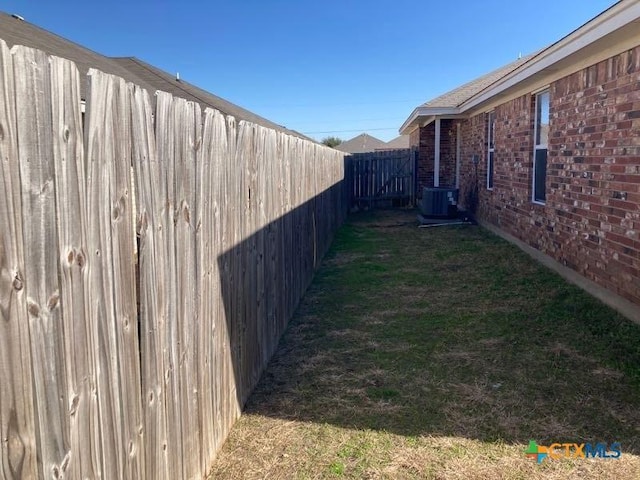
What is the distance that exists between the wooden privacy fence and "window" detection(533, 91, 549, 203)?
6.20m

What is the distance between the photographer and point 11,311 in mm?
1372

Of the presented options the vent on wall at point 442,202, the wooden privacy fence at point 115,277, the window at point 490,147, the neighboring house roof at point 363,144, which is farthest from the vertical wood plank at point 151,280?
the neighboring house roof at point 363,144

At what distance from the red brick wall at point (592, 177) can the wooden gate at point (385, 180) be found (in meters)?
10.4

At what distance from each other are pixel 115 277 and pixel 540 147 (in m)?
8.16

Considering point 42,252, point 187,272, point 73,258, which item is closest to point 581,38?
point 187,272

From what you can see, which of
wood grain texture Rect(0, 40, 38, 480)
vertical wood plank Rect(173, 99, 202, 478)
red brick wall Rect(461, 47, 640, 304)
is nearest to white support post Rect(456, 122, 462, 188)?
red brick wall Rect(461, 47, 640, 304)

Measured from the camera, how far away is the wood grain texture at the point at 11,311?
1.34m

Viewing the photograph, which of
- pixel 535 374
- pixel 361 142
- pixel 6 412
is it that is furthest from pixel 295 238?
pixel 361 142

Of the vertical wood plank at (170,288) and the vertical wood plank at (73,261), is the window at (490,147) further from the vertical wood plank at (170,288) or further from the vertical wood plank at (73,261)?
the vertical wood plank at (73,261)

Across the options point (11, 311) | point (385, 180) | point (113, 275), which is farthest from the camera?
point (385, 180)

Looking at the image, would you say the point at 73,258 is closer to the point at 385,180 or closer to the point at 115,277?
the point at 115,277

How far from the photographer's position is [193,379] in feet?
9.11

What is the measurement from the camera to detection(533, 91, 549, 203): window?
8484 mm

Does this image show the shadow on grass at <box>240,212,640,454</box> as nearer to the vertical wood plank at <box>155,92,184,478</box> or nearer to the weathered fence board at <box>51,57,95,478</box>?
the vertical wood plank at <box>155,92,184,478</box>
